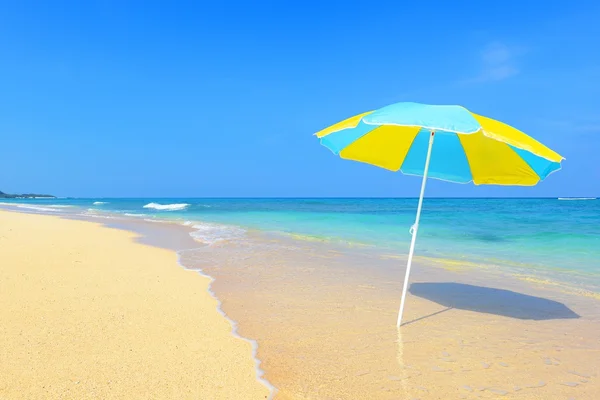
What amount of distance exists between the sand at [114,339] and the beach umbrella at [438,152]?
7.34ft

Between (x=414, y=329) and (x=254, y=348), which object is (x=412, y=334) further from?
(x=254, y=348)

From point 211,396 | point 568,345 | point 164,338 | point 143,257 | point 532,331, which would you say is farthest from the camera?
point 143,257

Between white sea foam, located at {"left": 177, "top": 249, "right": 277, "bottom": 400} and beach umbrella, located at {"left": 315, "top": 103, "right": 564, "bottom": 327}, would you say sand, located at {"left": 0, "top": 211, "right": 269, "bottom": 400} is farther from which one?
beach umbrella, located at {"left": 315, "top": 103, "right": 564, "bottom": 327}

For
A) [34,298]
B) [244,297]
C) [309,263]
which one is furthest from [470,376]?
[309,263]

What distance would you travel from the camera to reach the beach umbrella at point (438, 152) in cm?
468

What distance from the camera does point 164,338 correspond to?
3.87m

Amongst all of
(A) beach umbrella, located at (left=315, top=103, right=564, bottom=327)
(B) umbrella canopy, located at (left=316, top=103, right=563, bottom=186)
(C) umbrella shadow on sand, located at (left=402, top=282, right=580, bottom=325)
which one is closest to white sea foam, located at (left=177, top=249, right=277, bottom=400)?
(A) beach umbrella, located at (left=315, top=103, right=564, bottom=327)

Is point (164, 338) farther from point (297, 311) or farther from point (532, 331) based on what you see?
point (532, 331)

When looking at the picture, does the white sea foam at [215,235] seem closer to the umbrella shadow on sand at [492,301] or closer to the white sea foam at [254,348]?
the white sea foam at [254,348]

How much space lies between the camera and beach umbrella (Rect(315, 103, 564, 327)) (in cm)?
468

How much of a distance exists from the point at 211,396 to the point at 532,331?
382 centimetres

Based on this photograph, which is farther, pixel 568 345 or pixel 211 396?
pixel 568 345

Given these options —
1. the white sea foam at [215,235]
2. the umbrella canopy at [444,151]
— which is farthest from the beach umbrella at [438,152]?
the white sea foam at [215,235]

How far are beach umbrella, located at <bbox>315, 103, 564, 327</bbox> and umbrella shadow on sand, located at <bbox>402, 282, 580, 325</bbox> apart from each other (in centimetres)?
160
